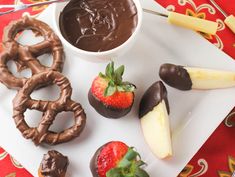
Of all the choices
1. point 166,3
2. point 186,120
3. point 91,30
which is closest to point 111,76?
point 91,30

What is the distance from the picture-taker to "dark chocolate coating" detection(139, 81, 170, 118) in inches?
73.6

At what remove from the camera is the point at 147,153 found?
1.89m

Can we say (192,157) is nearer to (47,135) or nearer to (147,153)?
(147,153)

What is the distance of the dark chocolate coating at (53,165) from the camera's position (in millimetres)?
1802

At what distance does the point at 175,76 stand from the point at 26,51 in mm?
569

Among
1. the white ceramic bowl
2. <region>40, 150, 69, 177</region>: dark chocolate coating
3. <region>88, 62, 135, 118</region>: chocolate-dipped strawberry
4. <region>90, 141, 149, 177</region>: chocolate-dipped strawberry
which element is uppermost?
the white ceramic bowl

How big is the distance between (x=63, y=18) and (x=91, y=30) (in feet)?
0.42

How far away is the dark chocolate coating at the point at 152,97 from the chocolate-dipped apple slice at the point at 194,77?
2.4 inches

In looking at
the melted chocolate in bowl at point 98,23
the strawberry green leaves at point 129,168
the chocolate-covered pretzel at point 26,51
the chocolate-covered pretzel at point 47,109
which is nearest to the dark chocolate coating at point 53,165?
the chocolate-covered pretzel at point 47,109

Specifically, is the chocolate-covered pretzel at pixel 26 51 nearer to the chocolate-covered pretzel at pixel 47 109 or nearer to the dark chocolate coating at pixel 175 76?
the chocolate-covered pretzel at pixel 47 109

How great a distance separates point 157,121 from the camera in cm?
186

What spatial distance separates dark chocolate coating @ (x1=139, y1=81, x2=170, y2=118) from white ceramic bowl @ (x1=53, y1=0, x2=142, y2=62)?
18cm

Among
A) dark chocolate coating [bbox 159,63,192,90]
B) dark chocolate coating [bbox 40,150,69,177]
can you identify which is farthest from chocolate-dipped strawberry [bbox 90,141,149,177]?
dark chocolate coating [bbox 159,63,192,90]

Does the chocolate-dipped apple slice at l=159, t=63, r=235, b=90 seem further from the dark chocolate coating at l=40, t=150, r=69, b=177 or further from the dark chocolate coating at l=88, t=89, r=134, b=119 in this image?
the dark chocolate coating at l=40, t=150, r=69, b=177
